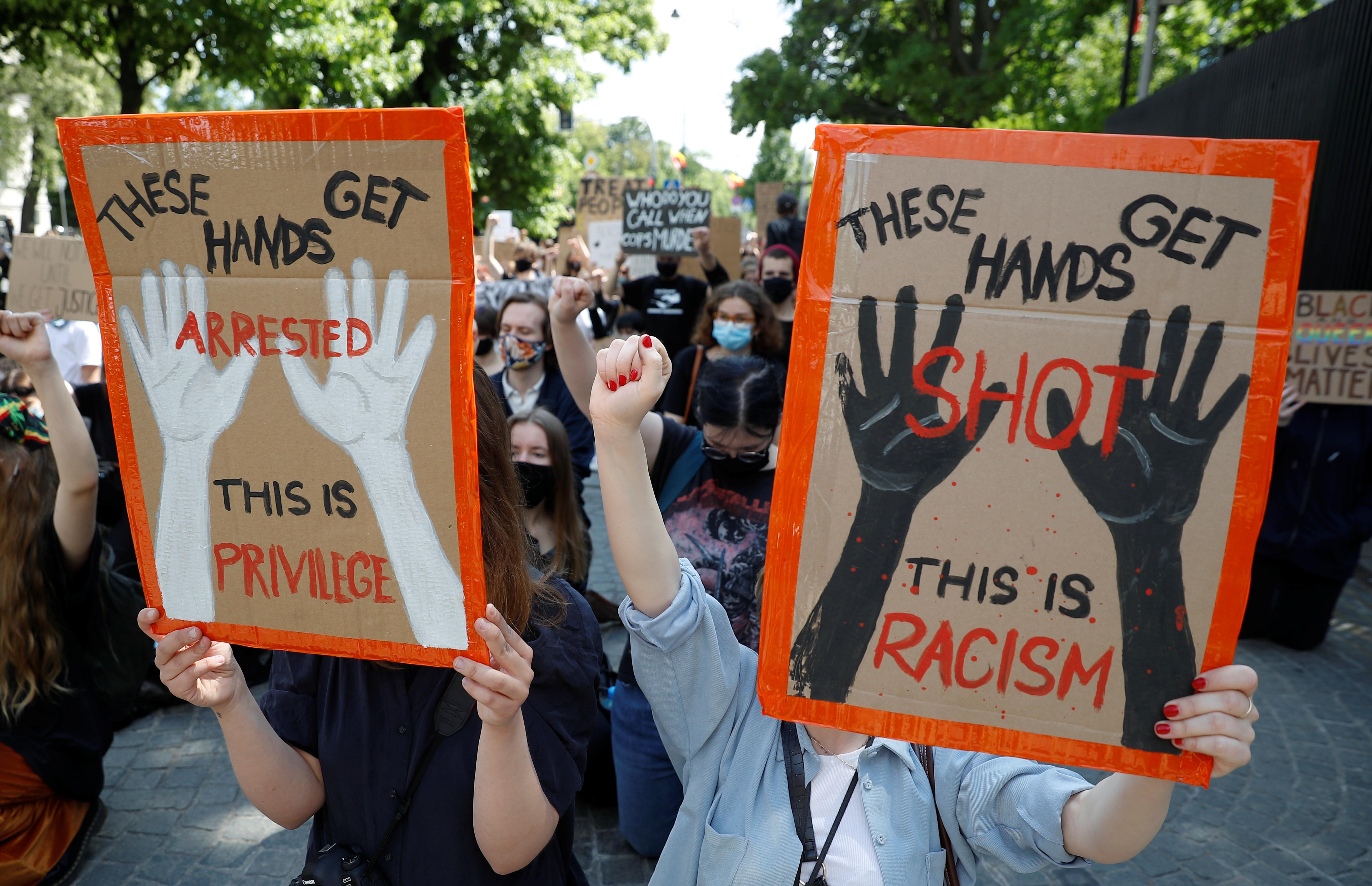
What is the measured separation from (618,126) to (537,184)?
70627mm

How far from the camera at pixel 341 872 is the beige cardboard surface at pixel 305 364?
0.45m

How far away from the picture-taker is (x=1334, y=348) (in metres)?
4.24

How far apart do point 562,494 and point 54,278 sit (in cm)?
320

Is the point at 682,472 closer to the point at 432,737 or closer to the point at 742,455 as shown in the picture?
the point at 742,455

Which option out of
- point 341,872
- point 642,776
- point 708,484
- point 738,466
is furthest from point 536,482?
point 341,872

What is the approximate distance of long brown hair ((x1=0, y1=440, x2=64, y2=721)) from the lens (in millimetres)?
2500

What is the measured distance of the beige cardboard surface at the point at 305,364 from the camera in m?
1.29

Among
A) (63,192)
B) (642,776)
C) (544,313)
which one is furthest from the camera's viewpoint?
(63,192)

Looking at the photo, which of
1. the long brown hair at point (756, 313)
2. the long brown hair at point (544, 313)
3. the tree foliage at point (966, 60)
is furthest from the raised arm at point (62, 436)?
the tree foliage at point (966, 60)

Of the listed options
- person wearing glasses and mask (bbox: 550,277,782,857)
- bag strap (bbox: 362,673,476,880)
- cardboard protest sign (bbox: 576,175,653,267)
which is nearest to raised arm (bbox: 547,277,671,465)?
person wearing glasses and mask (bbox: 550,277,782,857)

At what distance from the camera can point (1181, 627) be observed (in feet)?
3.95

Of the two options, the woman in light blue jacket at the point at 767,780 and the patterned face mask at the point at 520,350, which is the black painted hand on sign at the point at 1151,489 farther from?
the patterned face mask at the point at 520,350

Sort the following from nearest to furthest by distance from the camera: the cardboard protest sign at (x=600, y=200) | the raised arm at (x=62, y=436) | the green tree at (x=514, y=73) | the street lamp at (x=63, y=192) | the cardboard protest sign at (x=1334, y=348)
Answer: the raised arm at (x=62, y=436)
the cardboard protest sign at (x=1334, y=348)
the cardboard protest sign at (x=600, y=200)
the green tree at (x=514, y=73)
the street lamp at (x=63, y=192)

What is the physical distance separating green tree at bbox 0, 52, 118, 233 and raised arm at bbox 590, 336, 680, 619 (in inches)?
1254
